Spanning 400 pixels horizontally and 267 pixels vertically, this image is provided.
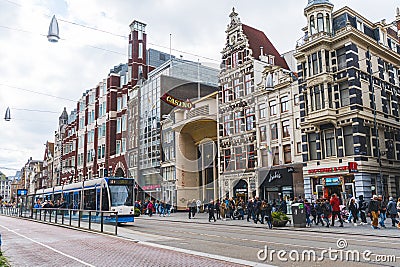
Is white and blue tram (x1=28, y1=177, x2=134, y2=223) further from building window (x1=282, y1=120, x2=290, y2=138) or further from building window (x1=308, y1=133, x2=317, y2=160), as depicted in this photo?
building window (x1=282, y1=120, x2=290, y2=138)

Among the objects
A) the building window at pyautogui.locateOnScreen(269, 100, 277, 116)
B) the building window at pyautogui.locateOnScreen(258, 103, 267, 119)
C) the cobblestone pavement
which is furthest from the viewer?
the building window at pyautogui.locateOnScreen(258, 103, 267, 119)

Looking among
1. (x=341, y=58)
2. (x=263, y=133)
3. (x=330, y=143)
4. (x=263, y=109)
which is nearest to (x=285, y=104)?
(x=263, y=109)

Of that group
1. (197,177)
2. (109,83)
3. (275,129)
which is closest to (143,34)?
(109,83)

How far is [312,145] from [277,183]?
16.5ft

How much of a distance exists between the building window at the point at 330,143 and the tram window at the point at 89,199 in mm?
17957

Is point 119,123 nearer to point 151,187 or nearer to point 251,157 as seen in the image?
point 151,187

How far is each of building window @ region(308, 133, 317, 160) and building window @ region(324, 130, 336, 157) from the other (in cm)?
97

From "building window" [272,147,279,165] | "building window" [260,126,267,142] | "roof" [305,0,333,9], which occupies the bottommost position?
"building window" [272,147,279,165]

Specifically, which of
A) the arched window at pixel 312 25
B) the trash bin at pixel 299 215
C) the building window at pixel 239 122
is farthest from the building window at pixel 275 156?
the trash bin at pixel 299 215

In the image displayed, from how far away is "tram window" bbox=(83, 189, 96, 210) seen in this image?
2484 cm

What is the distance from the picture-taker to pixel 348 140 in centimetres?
2883

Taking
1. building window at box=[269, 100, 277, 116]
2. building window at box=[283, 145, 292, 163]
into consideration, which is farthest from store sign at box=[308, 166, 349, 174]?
building window at box=[269, 100, 277, 116]

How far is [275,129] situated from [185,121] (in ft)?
43.9

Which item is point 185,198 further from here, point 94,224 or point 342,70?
point 94,224
